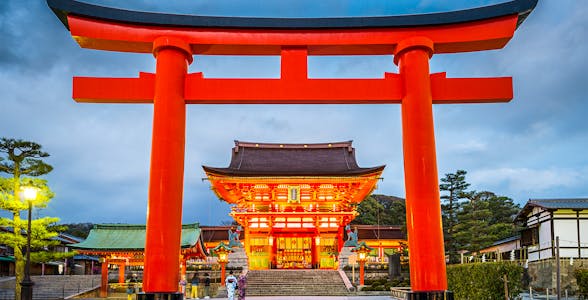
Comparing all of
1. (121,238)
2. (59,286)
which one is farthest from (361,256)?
(59,286)

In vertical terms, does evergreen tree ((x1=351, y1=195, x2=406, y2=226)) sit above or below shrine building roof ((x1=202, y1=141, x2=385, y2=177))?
below

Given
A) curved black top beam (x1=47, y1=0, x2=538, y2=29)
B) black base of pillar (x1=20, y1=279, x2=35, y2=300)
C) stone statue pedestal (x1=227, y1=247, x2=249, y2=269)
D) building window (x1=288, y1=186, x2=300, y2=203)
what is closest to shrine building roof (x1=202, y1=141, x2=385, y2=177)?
building window (x1=288, y1=186, x2=300, y2=203)

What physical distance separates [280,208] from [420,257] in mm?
22295

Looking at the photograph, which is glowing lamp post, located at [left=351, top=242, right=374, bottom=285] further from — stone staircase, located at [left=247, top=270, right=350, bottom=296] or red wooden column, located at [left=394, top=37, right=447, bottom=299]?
red wooden column, located at [left=394, top=37, right=447, bottom=299]

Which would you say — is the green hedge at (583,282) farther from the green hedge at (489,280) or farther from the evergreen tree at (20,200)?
the evergreen tree at (20,200)

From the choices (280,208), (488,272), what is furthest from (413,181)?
(280,208)

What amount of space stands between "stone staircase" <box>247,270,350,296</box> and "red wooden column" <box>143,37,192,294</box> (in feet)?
53.7

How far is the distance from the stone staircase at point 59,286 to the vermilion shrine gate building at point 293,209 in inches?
349

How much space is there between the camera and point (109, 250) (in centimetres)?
2677

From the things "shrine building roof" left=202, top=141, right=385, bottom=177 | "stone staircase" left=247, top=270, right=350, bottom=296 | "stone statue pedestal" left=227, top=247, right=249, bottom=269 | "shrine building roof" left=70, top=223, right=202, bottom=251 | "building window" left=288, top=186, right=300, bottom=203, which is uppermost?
"shrine building roof" left=202, top=141, right=385, bottom=177

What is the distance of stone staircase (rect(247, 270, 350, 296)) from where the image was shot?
25.2m

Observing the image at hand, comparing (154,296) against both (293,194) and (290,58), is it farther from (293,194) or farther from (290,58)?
(293,194)

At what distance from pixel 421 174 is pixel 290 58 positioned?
3293 millimetres

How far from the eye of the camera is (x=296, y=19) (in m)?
10.2
